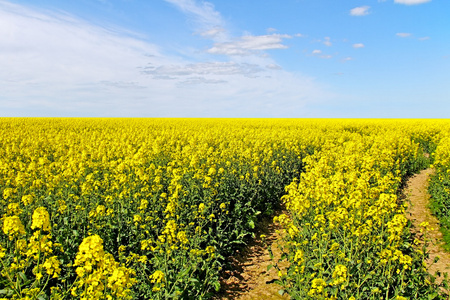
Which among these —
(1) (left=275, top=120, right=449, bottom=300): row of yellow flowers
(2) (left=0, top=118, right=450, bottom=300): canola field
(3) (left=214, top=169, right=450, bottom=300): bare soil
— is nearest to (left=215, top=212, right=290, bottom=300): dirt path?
(3) (left=214, top=169, right=450, bottom=300): bare soil

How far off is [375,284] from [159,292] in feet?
10.8

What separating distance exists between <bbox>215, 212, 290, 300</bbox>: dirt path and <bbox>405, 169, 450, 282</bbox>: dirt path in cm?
295

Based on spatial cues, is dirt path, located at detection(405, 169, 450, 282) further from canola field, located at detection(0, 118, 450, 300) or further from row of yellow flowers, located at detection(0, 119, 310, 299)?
row of yellow flowers, located at detection(0, 119, 310, 299)

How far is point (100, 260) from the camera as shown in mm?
3559

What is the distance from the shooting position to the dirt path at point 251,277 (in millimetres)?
5793

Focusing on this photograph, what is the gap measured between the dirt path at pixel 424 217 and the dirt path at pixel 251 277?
2.95m

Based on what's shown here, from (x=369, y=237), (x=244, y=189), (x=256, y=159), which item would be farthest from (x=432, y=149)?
(x=369, y=237)

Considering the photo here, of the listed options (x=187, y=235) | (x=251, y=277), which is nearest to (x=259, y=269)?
(x=251, y=277)

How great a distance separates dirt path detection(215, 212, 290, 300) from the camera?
579cm

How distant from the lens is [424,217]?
10.1 meters

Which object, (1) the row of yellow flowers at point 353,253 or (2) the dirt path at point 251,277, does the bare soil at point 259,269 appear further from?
(1) the row of yellow flowers at point 353,253

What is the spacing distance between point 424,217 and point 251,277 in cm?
701

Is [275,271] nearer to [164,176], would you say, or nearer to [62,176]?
[164,176]

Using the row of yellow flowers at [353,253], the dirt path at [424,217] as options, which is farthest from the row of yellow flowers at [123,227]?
the dirt path at [424,217]
